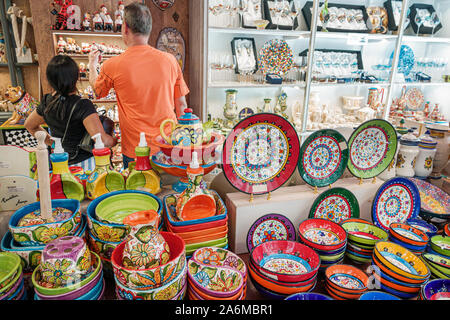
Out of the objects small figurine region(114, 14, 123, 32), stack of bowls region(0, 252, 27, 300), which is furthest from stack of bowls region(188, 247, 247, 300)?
small figurine region(114, 14, 123, 32)

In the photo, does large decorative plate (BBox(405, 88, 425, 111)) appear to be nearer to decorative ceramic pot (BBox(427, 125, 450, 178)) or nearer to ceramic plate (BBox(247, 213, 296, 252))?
decorative ceramic pot (BBox(427, 125, 450, 178))

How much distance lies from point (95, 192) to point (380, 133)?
1181 millimetres

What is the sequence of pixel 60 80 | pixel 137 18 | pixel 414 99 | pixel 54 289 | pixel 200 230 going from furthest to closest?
1. pixel 414 99
2. pixel 137 18
3. pixel 60 80
4. pixel 200 230
5. pixel 54 289

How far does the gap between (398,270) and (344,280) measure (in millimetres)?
163

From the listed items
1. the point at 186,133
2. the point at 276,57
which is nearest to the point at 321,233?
the point at 186,133

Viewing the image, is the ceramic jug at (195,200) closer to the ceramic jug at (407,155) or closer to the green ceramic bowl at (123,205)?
the green ceramic bowl at (123,205)

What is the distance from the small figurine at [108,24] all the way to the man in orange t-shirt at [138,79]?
1.34 metres

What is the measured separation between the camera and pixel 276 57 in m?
3.06

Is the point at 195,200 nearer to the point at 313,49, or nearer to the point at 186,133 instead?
the point at 186,133

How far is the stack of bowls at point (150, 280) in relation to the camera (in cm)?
69

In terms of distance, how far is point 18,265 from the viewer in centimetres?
70

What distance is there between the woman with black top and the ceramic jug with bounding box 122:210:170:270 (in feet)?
3.36
